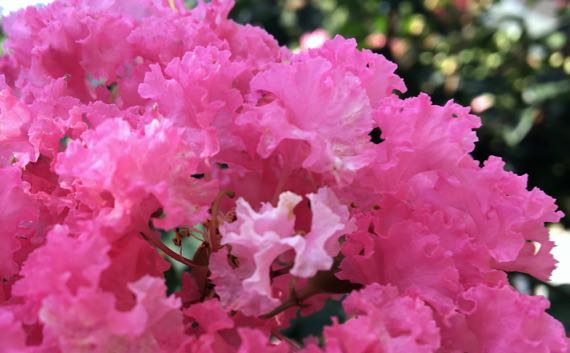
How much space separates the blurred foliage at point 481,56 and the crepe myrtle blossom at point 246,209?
0.91m

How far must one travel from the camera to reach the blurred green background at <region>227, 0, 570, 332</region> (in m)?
1.67

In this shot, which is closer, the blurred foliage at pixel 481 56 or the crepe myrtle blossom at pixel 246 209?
the crepe myrtle blossom at pixel 246 209

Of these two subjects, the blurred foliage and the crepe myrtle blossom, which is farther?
the blurred foliage

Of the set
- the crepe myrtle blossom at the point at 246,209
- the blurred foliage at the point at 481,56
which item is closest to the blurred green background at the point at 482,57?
the blurred foliage at the point at 481,56

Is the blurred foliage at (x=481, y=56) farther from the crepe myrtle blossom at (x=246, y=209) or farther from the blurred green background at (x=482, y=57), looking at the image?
the crepe myrtle blossom at (x=246, y=209)

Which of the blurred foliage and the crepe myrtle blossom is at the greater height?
the crepe myrtle blossom

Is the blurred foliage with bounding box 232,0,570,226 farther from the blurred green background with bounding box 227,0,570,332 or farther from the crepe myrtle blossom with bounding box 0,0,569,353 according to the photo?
the crepe myrtle blossom with bounding box 0,0,569,353

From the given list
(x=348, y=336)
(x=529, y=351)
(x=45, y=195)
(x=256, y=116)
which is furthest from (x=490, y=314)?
(x=45, y=195)

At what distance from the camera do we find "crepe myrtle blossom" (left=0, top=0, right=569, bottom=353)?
0.53 meters

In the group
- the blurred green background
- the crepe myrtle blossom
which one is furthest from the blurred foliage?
the crepe myrtle blossom

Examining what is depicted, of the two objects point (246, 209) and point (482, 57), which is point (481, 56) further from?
point (246, 209)

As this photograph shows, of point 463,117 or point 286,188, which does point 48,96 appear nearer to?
point 286,188

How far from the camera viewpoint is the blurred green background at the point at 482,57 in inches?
65.8

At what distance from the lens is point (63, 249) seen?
51 cm
